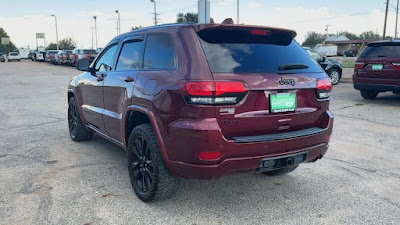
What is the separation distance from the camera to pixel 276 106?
10.4ft

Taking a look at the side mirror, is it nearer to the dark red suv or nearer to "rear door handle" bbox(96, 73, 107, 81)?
"rear door handle" bbox(96, 73, 107, 81)

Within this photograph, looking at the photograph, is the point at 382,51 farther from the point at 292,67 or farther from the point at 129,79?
the point at 129,79

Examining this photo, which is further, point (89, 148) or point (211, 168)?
point (89, 148)

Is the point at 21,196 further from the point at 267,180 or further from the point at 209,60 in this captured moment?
the point at 267,180

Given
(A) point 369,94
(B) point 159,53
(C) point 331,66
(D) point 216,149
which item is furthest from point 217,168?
(C) point 331,66

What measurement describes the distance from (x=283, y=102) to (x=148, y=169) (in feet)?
4.83

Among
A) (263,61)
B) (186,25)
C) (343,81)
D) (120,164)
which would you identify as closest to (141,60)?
(186,25)

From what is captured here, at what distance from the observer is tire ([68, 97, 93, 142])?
19.1ft

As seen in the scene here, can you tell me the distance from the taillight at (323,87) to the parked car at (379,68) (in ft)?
21.4

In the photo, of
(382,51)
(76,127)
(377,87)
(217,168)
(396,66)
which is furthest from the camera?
(377,87)

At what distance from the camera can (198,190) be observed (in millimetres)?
3926

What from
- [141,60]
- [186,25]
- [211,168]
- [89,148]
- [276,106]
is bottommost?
[89,148]

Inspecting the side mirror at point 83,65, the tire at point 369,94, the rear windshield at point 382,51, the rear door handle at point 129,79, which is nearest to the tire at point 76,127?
the side mirror at point 83,65

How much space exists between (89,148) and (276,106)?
11.5 feet
